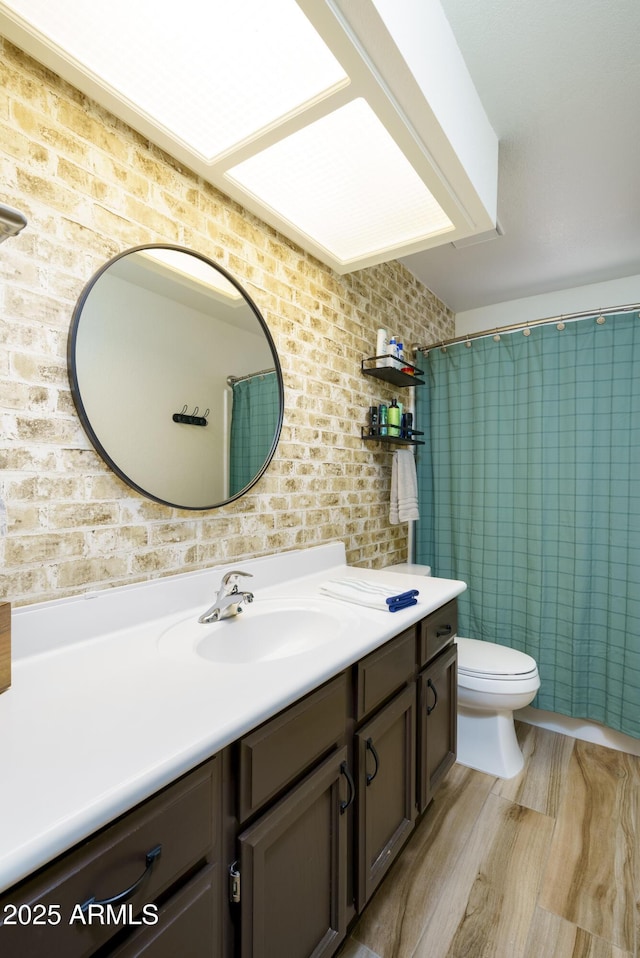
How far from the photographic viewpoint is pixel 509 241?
2234 millimetres

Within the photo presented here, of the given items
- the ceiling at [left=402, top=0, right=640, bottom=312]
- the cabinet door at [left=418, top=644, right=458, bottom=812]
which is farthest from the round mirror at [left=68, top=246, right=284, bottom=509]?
the ceiling at [left=402, top=0, right=640, bottom=312]

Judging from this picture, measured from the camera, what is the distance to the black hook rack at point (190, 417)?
50.8 inches

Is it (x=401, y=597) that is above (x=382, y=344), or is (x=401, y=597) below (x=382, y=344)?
below

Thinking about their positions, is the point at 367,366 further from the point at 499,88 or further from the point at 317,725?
the point at 317,725

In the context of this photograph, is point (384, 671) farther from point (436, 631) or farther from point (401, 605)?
point (436, 631)

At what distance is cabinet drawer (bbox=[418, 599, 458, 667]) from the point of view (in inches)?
55.6

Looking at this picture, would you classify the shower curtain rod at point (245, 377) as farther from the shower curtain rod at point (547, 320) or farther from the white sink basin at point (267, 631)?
the shower curtain rod at point (547, 320)

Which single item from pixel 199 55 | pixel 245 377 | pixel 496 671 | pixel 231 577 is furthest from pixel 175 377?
pixel 496 671

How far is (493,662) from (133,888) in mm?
1731

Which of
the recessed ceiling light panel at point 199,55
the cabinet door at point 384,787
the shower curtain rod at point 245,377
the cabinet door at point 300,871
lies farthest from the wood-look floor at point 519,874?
the recessed ceiling light panel at point 199,55

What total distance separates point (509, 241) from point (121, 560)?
2330 mm

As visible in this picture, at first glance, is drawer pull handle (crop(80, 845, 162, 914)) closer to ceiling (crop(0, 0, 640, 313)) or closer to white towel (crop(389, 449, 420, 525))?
ceiling (crop(0, 0, 640, 313))

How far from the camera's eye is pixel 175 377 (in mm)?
1283

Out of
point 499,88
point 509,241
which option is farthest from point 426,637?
point 509,241
